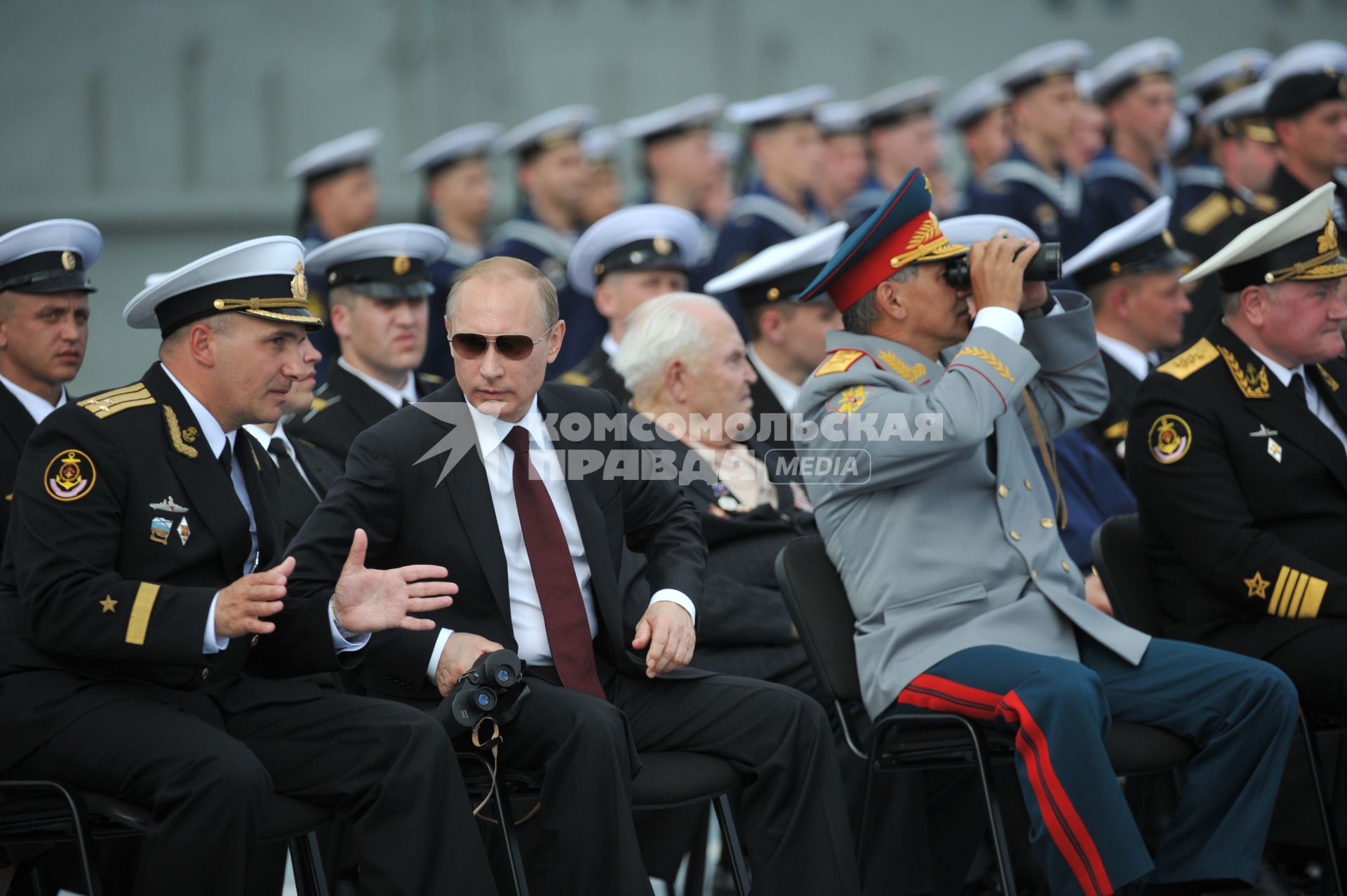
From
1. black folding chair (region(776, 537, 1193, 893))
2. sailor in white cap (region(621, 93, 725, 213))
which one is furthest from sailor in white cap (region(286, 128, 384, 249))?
black folding chair (region(776, 537, 1193, 893))

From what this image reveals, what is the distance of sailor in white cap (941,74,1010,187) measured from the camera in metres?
8.02

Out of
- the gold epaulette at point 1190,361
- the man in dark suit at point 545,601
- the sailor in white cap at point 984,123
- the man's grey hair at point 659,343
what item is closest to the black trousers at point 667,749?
the man in dark suit at point 545,601

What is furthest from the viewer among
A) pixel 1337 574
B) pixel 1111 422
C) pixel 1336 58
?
pixel 1336 58

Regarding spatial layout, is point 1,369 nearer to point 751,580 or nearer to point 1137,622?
point 751,580

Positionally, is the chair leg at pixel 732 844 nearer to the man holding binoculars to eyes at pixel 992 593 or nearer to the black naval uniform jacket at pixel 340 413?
the man holding binoculars to eyes at pixel 992 593

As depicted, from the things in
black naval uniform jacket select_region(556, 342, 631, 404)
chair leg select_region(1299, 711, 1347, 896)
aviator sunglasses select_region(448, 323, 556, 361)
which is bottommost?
chair leg select_region(1299, 711, 1347, 896)

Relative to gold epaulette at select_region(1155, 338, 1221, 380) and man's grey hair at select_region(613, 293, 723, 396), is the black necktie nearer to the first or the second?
gold epaulette at select_region(1155, 338, 1221, 380)

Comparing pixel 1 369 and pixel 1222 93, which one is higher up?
pixel 1222 93

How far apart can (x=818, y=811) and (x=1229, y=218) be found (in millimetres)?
4120

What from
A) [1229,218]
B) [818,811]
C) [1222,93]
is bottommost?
[818,811]

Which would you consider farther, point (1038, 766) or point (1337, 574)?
point (1337, 574)

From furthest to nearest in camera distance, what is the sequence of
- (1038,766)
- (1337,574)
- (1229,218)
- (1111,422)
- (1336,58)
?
(1336,58) < (1229,218) < (1111,422) < (1337,574) < (1038,766)

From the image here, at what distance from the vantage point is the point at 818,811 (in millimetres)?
3209

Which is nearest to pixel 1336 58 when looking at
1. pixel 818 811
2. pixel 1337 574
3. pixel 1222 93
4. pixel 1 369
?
pixel 1222 93
